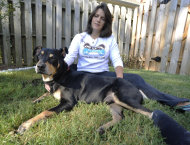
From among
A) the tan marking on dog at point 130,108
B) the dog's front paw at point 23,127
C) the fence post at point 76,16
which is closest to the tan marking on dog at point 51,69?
the dog's front paw at point 23,127

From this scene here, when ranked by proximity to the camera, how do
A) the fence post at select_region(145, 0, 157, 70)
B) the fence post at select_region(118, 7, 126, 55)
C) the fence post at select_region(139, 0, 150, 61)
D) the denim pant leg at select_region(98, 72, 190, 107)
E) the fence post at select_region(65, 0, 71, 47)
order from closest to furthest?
the denim pant leg at select_region(98, 72, 190, 107) → the fence post at select_region(65, 0, 71, 47) → the fence post at select_region(145, 0, 157, 70) → the fence post at select_region(139, 0, 150, 61) → the fence post at select_region(118, 7, 126, 55)

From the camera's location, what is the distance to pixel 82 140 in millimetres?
1487

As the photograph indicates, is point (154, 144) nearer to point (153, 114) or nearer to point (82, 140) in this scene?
point (153, 114)

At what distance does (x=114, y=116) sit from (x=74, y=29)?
516cm

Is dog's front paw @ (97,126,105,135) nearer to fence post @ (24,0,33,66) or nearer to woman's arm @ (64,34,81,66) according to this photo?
woman's arm @ (64,34,81,66)

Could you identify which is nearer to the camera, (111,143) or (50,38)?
(111,143)

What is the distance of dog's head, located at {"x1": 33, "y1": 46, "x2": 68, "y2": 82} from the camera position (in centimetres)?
236

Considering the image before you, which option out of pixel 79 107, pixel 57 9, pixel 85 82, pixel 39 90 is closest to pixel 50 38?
pixel 57 9

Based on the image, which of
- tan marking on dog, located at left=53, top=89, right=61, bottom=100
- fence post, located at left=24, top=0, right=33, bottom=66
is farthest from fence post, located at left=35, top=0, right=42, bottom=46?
tan marking on dog, located at left=53, top=89, right=61, bottom=100

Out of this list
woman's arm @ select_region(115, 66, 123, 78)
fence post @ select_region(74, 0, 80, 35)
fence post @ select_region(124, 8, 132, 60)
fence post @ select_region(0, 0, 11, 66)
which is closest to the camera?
woman's arm @ select_region(115, 66, 123, 78)

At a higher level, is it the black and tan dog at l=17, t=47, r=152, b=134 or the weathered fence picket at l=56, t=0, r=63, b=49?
the weathered fence picket at l=56, t=0, r=63, b=49

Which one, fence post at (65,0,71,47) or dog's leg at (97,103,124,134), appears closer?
dog's leg at (97,103,124,134)

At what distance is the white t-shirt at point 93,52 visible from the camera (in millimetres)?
3316

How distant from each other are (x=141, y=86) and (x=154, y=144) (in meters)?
1.42
